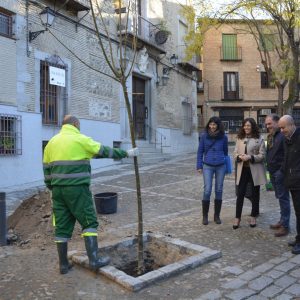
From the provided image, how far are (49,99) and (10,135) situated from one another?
88.0 inches

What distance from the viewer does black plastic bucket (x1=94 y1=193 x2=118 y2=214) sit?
752 centimetres

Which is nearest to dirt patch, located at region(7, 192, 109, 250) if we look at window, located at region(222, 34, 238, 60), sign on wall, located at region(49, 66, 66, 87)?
sign on wall, located at region(49, 66, 66, 87)

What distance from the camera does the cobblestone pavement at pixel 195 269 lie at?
158 inches

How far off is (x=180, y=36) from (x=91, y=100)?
9.62m

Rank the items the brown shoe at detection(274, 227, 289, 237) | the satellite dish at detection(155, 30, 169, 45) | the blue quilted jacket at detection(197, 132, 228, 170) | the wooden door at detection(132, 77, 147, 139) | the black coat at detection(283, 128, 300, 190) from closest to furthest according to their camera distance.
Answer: the black coat at detection(283, 128, 300, 190) < the brown shoe at detection(274, 227, 289, 237) < the blue quilted jacket at detection(197, 132, 228, 170) < the wooden door at detection(132, 77, 147, 139) < the satellite dish at detection(155, 30, 169, 45)

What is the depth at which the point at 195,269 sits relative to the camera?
461 cm

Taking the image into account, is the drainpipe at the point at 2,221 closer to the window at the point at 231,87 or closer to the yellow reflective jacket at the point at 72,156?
the yellow reflective jacket at the point at 72,156

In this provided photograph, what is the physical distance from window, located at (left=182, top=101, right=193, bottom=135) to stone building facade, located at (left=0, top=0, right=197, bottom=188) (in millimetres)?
2326

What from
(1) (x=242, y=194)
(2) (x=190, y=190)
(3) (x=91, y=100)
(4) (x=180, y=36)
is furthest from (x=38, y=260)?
(4) (x=180, y=36)

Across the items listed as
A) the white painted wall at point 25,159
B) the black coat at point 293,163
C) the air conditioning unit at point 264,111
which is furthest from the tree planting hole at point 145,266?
the air conditioning unit at point 264,111

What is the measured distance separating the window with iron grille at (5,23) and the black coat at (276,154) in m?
8.30

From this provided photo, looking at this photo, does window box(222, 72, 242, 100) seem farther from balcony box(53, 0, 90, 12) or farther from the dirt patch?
the dirt patch

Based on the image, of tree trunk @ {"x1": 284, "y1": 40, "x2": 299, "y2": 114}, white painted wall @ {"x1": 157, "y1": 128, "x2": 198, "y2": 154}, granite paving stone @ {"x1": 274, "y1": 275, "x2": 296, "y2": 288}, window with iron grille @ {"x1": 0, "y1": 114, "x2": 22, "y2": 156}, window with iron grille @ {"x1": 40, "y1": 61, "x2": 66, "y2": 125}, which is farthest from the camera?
white painted wall @ {"x1": 157, "y1": 128, "x2": 198, "y2": 154}

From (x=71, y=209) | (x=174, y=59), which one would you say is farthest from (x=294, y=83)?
(x=71, y=209)
